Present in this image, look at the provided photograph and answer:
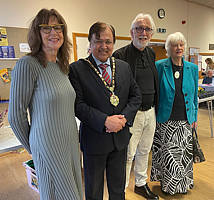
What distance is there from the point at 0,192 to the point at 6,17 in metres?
2.45

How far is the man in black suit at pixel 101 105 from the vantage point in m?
1.21

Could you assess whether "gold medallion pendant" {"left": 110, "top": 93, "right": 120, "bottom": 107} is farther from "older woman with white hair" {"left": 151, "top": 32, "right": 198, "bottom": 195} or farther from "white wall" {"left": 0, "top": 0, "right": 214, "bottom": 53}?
"white wall" {"left": 0, "top": 0, "right": 214, "bottom": 53}

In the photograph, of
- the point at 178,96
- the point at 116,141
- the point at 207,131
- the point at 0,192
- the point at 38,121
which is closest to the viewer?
the point at 38,121

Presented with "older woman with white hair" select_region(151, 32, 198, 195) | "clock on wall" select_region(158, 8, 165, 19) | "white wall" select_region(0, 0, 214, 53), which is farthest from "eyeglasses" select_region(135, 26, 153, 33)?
"clock on wall" select_region(158, 8, 165, 19)

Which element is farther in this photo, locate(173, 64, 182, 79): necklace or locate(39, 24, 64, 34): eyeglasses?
locate(173, 64, 182, 79): necklace

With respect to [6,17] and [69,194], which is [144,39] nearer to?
[69,194]

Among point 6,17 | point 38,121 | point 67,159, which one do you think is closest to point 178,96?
point 67,159

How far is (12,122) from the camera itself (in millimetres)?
975

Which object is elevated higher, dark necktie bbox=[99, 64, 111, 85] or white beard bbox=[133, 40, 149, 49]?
white beard bbox=[133, 40, 149, 49]

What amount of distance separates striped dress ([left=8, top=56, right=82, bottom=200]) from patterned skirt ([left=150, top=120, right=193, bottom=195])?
1087 mm

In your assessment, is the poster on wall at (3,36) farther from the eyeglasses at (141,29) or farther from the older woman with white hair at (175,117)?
the older woman with white hair at (175,117)

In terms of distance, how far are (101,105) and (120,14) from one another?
140 inches

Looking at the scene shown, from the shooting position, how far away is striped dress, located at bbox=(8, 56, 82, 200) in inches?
37.3

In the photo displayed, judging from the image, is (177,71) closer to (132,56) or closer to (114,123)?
(132,56)
